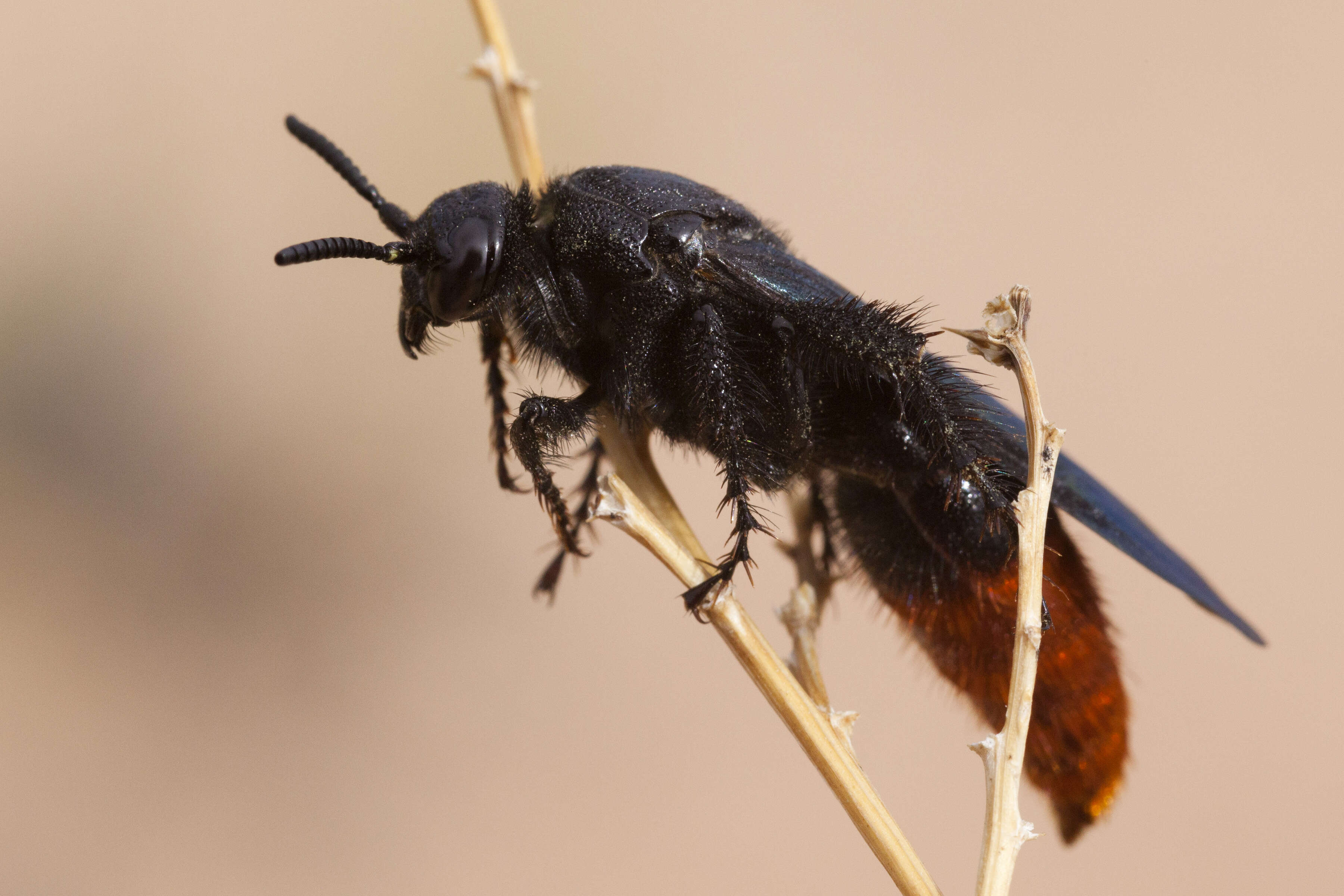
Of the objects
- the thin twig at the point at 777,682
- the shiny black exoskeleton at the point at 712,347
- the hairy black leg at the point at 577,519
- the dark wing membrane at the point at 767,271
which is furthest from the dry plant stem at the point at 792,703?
the hairy black leg at the point at 577,519

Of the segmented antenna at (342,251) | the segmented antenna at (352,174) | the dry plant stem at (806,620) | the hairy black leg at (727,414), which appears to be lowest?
the dry plant stem at (806,620)

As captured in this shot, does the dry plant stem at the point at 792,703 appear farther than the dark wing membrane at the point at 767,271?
No

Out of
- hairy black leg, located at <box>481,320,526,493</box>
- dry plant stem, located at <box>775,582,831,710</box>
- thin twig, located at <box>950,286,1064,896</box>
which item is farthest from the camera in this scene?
hairy black leg, located at <box>481,320,526,493</box>

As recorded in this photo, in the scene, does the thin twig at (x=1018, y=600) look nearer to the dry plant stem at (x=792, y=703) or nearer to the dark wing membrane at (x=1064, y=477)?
the dry plant stem at (x=792, y=703)

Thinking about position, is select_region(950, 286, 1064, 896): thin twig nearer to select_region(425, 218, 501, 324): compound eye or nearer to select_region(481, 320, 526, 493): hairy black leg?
select_region(425, 218, 501, 324): compound eye

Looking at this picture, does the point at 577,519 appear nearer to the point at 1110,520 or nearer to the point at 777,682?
the point at 777,682

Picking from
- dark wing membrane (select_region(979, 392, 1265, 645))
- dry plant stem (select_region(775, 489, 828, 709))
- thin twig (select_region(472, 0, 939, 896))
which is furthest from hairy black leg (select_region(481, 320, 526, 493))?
dark wing membrane (select_region(979, 392, 1265, 645))

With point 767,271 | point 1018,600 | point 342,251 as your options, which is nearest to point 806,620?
point 1018,600
